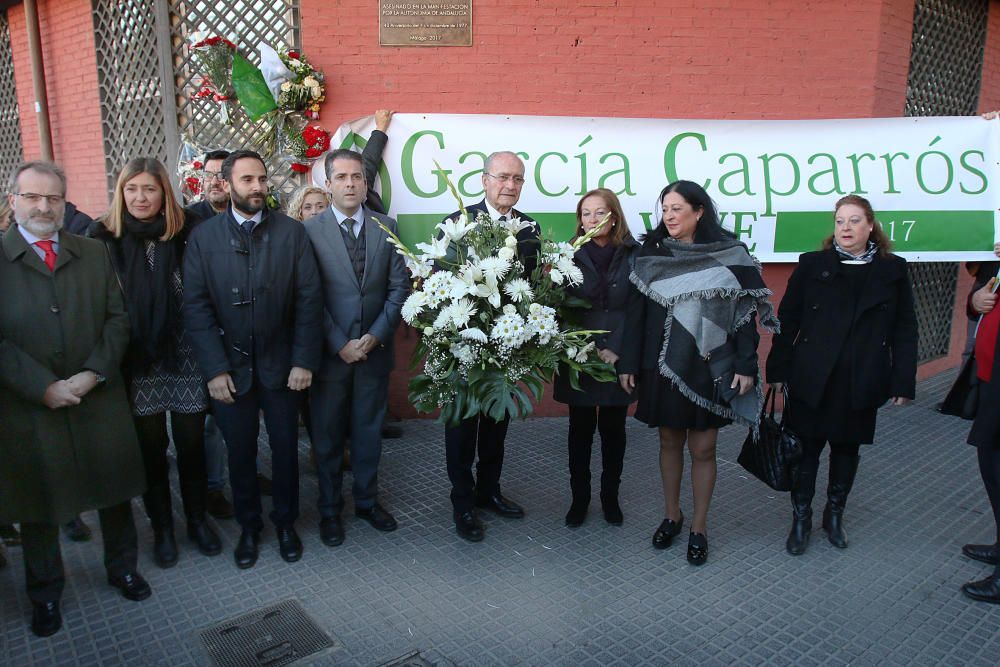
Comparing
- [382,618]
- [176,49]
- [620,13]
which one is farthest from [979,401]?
[176,49]

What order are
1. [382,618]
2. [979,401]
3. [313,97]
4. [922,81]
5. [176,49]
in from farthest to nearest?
[922,81] < [176,49] < [313,97] < [979,401] < [382,618]

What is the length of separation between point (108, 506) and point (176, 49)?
3.88 m

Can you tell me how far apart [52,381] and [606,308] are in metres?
2.48

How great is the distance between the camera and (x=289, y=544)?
346cm

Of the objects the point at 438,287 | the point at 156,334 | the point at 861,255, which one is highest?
the point at 861,255

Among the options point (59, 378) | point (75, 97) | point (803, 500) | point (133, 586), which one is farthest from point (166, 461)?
point (75, 97)

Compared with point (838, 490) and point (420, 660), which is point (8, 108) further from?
point (838, 490)

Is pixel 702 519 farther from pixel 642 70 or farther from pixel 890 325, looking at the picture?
pixel 642 70

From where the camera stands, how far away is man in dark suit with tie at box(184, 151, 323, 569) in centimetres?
317

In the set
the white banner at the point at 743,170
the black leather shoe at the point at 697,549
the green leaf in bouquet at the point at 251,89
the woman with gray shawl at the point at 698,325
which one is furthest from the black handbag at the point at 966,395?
the green leaf in bouquet at the point at 251,89

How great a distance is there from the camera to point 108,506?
3016 millimetres

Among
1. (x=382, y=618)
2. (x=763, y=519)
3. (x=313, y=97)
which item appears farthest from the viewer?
(x=313, y=97)

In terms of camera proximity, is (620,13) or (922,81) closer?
(620,13)

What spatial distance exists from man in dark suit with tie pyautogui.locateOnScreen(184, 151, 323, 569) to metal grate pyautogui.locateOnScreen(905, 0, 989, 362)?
5.50 meters
